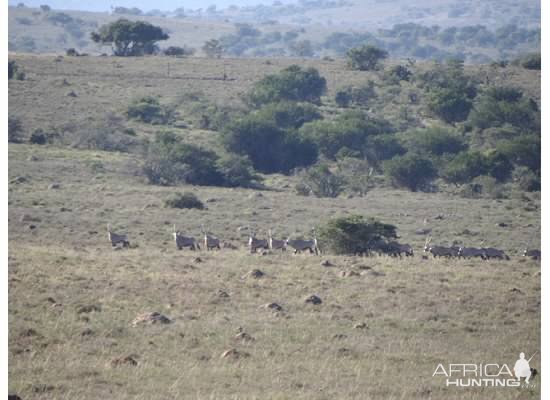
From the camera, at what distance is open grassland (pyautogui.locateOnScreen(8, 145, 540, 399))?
1255 centimetres

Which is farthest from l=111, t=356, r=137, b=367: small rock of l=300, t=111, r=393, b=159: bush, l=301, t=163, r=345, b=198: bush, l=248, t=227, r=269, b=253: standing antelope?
l=300, t=111, r=393, b=159: bush

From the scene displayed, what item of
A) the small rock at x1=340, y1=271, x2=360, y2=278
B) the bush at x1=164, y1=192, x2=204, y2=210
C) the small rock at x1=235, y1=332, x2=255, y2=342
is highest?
the small rock at x1=235, y1=332, x2=255, y2=342

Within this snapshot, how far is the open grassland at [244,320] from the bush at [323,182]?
56.4ft

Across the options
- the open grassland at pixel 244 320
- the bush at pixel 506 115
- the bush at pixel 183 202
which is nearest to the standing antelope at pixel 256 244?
the open grassland at pixel 244 320

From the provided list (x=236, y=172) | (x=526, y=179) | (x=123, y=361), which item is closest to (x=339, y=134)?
(x=526, y=179)

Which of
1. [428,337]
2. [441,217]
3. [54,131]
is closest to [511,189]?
[441,217]

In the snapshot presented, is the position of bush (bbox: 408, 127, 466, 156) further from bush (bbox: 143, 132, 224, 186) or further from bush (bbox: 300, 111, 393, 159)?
bush (bbox: 143, 132, 224, 186)

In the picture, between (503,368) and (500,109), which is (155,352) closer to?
(503,368)

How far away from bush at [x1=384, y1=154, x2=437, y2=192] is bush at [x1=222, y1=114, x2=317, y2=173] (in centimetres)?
661

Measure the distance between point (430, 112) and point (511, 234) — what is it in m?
38.3

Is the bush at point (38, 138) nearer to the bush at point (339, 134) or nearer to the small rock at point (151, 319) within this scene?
the bush at point (339, 134)

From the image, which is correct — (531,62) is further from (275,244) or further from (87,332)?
(87,332)

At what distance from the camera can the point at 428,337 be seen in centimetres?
1550

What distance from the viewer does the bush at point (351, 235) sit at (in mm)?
26141
